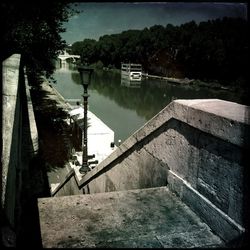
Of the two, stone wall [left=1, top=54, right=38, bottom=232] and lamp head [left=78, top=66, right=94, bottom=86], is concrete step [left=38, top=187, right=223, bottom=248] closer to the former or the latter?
stone wall [left=1, top=54, right=38, bottom=232]

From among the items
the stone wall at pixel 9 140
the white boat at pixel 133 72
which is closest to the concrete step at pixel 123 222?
the stone wall at pixel 9 140

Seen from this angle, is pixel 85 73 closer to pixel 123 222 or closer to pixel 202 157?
pixel 202 157

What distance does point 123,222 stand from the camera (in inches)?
109

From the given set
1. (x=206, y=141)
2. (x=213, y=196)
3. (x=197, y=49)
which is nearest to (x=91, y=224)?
(x=213, y=196)

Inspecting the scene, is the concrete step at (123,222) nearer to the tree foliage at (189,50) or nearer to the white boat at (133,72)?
the tree foliage at (189,50)

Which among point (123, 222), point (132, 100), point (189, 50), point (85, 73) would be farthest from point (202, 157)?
point (189, 50)

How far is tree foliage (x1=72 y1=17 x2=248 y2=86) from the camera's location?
53.0m

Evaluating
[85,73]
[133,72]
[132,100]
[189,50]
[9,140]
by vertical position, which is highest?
[189,50]

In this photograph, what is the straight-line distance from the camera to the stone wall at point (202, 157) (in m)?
2.48

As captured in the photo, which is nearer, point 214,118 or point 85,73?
point 214,118

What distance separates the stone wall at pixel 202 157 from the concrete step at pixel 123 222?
0.53ft

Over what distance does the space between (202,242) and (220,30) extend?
60758mm

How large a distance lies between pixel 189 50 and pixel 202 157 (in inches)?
2449

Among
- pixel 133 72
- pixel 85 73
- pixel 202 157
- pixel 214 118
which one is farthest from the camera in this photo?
pixel 133 72
